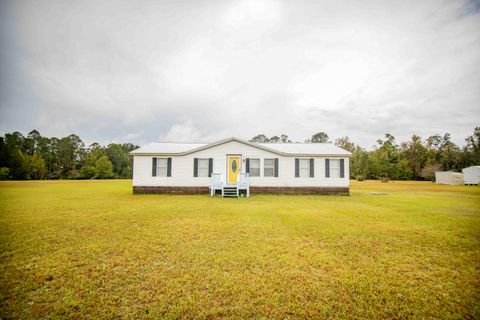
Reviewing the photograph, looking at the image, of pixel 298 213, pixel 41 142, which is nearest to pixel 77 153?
pixel 41 142

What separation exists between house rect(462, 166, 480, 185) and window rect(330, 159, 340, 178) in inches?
1103

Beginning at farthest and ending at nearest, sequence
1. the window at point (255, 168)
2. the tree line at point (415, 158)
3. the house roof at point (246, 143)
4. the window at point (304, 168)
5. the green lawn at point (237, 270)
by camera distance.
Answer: the tree line at point (415, 158), the window at point (304, 168), the window at point (255, 168), the house roof at point (246, 143), the green lawn at point (237, 270)

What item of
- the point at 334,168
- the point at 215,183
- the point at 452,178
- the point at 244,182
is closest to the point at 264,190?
the point at 244,182

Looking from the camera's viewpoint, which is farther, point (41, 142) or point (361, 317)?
point (41, 142)

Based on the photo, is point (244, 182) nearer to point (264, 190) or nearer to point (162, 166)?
point (264, 190)

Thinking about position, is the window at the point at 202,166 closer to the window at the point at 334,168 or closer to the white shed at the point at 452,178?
the window at the point at 334,168

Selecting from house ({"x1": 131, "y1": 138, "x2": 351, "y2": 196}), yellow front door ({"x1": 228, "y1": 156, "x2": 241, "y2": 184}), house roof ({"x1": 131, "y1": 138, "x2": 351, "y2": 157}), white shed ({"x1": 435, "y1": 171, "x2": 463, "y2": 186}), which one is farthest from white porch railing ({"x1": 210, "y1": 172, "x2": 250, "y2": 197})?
white shed ({"x1": 435, "y1": 171, "x2": 463, "y2": 186})

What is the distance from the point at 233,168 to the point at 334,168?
24.7 feet

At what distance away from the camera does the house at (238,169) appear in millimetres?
14117

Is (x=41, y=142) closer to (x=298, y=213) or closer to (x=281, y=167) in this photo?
(x=281, y=167)

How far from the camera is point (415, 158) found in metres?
48.2

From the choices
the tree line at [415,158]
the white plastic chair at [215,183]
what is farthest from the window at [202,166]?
the tree line at [415,158]

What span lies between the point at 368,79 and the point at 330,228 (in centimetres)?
2070

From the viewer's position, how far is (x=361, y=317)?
2275 mm
